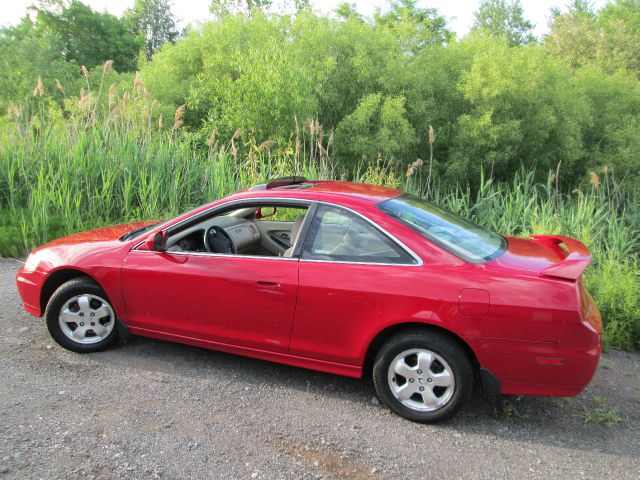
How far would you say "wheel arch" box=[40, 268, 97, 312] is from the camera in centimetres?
452

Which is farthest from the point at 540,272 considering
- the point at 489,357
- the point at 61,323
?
the point at 61,323

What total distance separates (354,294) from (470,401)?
123 centimetres

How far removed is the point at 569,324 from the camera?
320 centimetres

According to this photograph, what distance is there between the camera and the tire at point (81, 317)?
175 inches

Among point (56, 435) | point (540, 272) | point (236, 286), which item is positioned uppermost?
point (540, 272)

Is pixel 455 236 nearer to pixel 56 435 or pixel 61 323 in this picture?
pixel 56 435

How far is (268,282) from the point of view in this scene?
3.84 m

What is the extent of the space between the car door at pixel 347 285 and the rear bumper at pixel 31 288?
7.40 feet

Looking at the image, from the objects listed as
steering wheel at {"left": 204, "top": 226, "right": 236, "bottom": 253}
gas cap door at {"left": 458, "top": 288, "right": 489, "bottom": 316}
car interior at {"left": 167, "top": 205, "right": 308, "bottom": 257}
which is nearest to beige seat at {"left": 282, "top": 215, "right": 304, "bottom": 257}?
car interior at {"left": 167, "top": 205, "right": 308, "bottom": 257}

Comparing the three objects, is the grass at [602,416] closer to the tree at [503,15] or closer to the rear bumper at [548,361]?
the rear bumper at [548,361]

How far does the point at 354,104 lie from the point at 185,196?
27.0ft

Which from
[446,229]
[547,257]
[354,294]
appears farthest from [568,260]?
[354,294]

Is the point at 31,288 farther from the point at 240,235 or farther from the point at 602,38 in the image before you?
the point at 602,38

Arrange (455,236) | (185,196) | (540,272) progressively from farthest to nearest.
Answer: (185,196)
(455,236)
(540,272)
